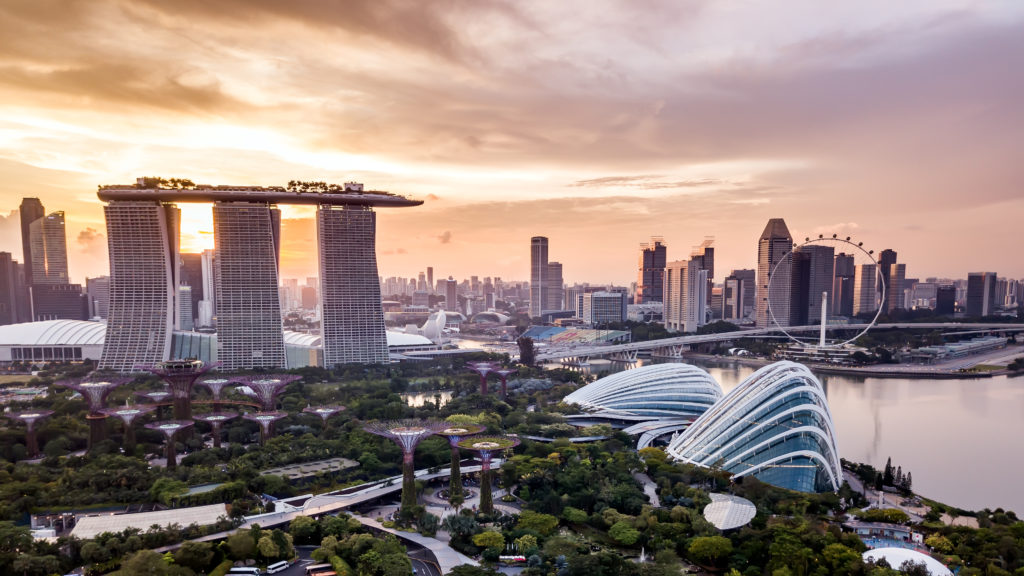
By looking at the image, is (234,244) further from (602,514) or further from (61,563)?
(602,514)

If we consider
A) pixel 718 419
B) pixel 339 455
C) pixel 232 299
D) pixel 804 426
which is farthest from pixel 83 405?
pixel 804 426

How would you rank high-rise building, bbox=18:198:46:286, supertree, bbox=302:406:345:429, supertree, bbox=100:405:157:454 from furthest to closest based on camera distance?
high-rise building, bbox=18:198:46:286 → supertree, bbox=302:406:345:429 → supertree, bbox=100:405:157:454

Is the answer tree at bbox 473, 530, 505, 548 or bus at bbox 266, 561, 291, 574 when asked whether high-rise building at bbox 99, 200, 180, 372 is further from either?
tree at bbox 473, 530, 505, 548

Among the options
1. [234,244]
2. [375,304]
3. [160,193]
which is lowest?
[375,304]

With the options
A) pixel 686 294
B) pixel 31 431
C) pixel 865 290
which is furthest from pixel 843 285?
pixel 31 431

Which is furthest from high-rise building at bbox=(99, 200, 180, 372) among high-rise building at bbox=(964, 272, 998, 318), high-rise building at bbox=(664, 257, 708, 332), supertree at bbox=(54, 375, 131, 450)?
high-rise building at bbox=(964, 272, 998, 318)

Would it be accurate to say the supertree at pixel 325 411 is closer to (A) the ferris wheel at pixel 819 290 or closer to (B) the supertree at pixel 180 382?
(B) the supertree at pixel 180 382

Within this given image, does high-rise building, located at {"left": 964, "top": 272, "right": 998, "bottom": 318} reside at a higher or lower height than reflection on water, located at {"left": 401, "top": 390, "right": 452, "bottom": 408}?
higher
